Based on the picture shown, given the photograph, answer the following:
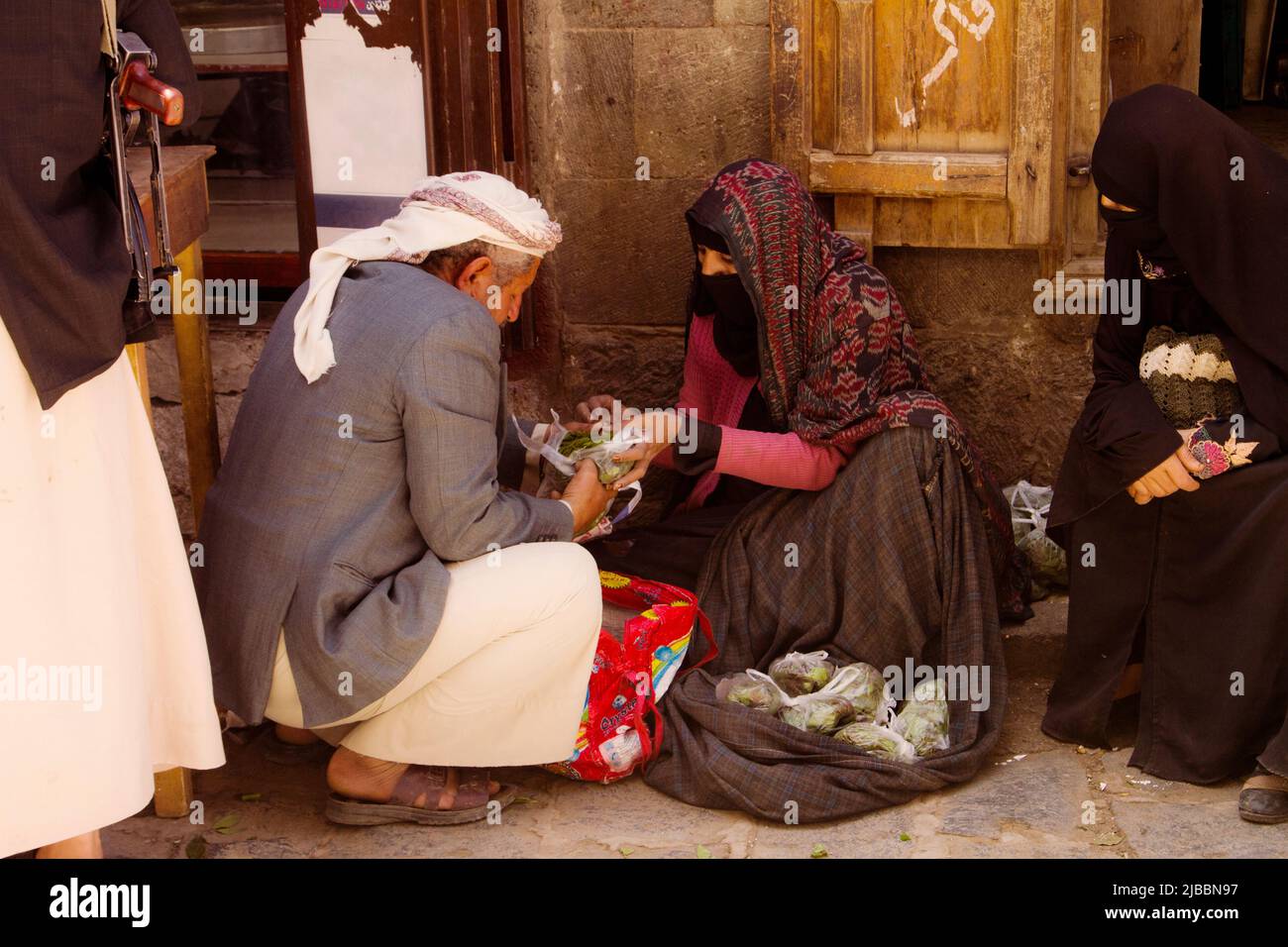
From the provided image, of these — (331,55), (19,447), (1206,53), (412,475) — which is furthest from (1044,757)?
(1206,53)

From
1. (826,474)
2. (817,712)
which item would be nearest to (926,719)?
(817,712)

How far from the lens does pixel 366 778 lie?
3.47 meters

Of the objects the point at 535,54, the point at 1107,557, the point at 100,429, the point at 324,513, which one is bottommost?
the point at 1107,557

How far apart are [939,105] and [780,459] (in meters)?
1.04

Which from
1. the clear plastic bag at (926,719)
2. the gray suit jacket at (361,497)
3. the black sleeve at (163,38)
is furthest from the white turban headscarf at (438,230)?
the clear plastic bag at (926,719)

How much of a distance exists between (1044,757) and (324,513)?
1740mm

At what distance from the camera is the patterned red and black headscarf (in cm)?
381

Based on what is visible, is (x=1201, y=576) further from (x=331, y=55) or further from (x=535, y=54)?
(x=331, y=55)

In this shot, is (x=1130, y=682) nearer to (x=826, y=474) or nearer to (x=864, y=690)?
(x=864, y=690)

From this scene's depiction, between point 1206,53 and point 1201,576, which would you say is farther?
point 1206,53

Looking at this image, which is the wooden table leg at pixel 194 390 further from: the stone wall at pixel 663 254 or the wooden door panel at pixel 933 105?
the wooden door panel at pixel 933 105

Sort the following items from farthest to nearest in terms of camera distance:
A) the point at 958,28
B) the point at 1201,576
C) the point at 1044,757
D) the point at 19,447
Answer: the point at 958,28 < the point at 1044,757 < the point at 1201,576 < the point at 19,447

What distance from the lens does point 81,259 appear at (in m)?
2.72

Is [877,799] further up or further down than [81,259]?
further down
